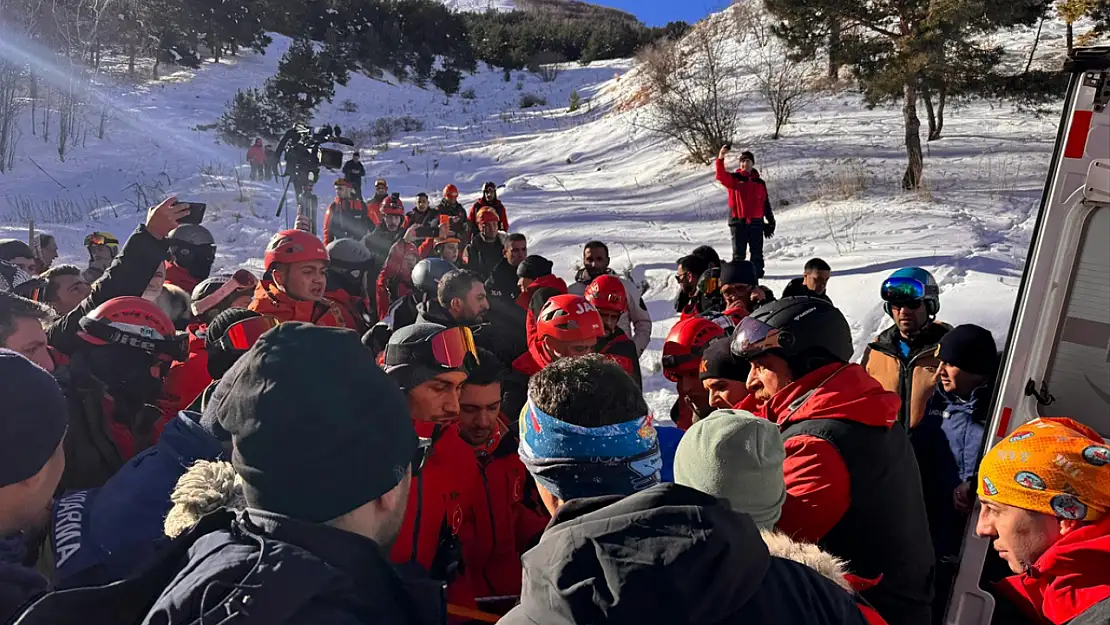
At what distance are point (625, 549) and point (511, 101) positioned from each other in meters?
36.7

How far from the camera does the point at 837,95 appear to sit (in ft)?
65.8

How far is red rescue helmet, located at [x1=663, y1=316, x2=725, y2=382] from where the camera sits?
389cm

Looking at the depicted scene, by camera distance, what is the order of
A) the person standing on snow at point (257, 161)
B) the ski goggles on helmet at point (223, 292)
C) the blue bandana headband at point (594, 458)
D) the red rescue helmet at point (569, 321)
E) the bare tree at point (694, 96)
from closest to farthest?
the blue bandana headband at point (594, 458), the red rescue helmet at point (569, 321), the ski goggles on helmet at point (223, 292), the bare tree at point (694, 96), the person standing on snow at point (257, 161)

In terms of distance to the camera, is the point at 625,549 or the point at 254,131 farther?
the point at 254,131

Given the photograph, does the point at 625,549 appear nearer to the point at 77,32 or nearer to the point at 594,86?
the point at 77,32

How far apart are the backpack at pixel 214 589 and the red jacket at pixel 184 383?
7.51 feet

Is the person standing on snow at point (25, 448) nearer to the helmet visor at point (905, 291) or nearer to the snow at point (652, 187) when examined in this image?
the helmet visor at point (905, 291)

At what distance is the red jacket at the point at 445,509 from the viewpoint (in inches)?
81.5

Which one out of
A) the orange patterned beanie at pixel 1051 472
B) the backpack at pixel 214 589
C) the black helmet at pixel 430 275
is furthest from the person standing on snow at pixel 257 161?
the orange patterned beanie at pixel 1051 472

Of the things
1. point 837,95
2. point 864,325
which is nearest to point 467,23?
point 837,95

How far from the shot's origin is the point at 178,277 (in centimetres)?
559

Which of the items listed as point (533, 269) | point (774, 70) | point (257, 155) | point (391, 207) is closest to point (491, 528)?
point (533, 269)

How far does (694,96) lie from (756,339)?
18.6m

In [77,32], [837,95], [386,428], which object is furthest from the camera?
[77,32]
